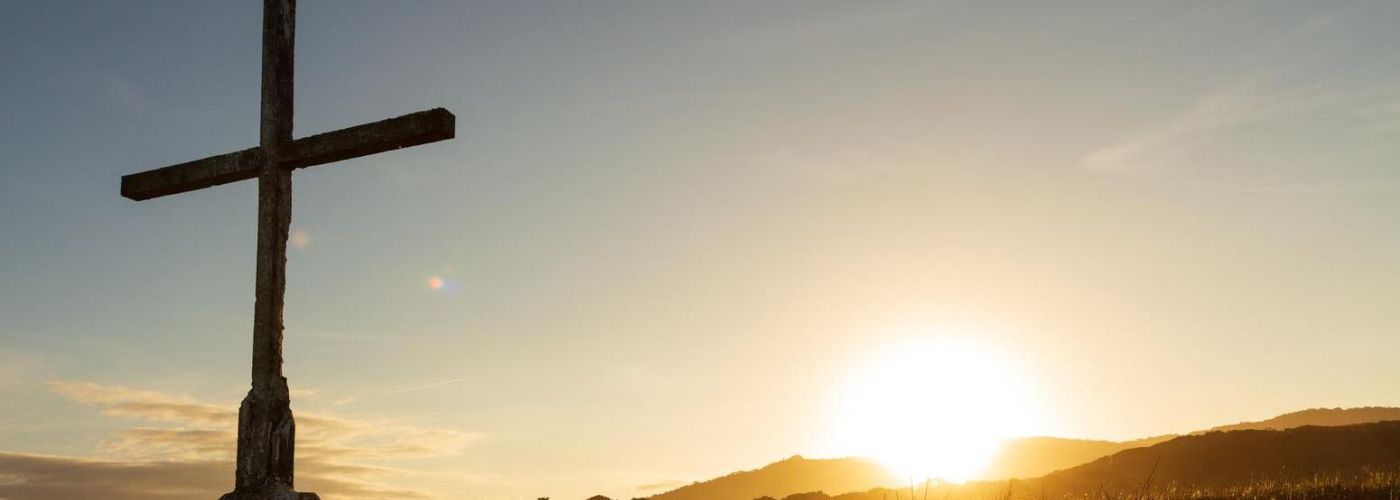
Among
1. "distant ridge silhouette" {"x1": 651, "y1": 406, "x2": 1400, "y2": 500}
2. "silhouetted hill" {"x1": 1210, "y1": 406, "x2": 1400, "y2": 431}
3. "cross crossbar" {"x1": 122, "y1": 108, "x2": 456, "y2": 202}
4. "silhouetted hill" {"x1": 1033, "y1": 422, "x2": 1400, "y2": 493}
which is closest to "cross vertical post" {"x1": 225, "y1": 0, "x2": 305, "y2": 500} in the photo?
"cross crossbar" {"x1": 122, "y1": 108, "x2": 456, "y2": 202}

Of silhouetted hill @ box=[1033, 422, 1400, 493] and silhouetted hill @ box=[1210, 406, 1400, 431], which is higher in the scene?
silhouetted hill @ box=[1210, 406, 1400, 431]

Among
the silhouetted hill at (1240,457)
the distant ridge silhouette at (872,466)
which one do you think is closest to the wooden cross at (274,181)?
the silhouetted hill at (1240,457)

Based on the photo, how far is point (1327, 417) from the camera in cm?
12331

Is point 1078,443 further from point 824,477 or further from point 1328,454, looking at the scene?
point 1328,454

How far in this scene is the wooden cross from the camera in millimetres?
6238

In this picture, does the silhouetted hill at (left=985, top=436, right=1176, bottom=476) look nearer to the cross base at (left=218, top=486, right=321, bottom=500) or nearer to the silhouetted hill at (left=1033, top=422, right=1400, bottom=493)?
the silhouetted hill at (left=1033, top=422, right=1400, bottom=493)

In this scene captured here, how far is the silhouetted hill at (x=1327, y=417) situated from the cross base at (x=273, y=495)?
125m

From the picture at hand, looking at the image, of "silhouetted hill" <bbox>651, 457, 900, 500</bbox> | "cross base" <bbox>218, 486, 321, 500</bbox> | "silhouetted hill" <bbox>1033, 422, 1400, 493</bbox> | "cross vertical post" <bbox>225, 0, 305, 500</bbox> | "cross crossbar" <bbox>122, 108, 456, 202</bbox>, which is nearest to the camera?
"cross base" <bbox>218, 486, 321, 500</bbox>

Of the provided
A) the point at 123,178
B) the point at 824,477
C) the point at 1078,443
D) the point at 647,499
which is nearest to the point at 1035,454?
the point at 1078,443

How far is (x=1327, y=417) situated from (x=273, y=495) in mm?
139755

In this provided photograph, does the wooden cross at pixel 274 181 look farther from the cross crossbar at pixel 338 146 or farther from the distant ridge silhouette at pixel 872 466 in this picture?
the distant ridge silhouette at pixel 872 466

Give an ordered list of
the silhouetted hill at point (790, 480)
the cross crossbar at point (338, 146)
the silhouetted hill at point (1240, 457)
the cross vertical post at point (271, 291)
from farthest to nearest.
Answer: the silhouetted hill at point (790, 480), the silhouetted hill at point (1240, 457), the cross crossbar at point (338, 146), the cross vertical post at point (271, 291)

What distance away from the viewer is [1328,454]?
41188 millimetres

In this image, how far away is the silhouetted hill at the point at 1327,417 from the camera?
116 m
